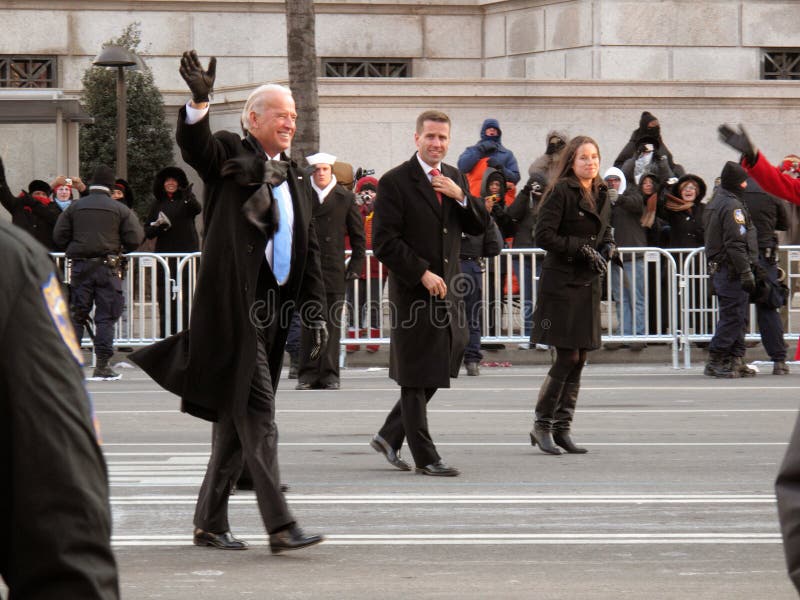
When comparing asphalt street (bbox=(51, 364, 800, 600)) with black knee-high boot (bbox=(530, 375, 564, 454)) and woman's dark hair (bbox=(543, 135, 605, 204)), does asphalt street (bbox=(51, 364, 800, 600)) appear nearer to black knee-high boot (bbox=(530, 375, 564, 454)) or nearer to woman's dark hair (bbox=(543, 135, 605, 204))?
black knee-high boot (bbox=(530, 375, 564, 454))

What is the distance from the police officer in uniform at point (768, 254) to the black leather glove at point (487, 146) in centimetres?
401

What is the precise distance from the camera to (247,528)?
752 centimetres

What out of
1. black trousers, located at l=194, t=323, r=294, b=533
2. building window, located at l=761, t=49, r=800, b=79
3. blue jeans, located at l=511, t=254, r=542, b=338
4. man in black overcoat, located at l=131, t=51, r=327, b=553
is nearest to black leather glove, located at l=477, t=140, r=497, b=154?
blue jeans, located at l=511, t=254, r=542, b=338

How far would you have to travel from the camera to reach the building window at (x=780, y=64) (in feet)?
84.9

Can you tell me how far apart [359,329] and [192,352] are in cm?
985

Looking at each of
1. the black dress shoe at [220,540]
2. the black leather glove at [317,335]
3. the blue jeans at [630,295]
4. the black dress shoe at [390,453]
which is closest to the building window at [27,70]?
the blue jeans at [630,295]

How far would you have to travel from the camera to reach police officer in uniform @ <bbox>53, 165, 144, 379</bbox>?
51.1ft

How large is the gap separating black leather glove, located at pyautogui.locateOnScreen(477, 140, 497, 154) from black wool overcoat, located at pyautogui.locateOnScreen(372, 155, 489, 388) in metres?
9.79

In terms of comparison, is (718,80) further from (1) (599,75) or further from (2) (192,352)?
(2) (192,352)

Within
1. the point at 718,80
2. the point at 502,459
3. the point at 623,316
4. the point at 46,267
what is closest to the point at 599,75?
the point at 718,80

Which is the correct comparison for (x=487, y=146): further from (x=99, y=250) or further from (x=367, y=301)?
(x=99, y=250)

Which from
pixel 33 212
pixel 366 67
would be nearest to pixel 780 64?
pixel 366 67

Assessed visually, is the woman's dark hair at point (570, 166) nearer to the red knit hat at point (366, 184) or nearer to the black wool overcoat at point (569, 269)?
the black wool overcoat at point (569, 269)

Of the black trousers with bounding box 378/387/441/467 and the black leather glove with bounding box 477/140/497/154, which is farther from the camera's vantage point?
the black leather glove with bounding box 477/140/497/154
